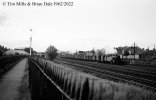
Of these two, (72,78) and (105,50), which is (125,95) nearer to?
(72,78)

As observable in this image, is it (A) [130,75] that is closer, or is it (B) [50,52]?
(A) [130,75]

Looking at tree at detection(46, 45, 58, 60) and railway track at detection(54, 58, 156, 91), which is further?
tree at detection(46, 45, 58, 60)

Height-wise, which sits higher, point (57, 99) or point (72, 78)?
point (72, 78)

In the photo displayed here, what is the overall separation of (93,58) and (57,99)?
48049 mm

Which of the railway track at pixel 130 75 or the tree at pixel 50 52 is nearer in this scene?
the railway track at pixel 130 75

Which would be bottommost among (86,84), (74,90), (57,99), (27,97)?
(27,97)

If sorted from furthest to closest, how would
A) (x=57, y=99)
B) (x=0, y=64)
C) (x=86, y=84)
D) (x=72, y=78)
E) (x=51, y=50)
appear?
(x=51, y=50), (x=0, y=64), (x=57, y=99), (x=72, y=78), (x=86, y=84)

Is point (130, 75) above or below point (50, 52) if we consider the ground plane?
below

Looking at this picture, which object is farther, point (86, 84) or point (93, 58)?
point (93, 58)

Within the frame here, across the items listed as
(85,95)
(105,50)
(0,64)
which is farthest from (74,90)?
(105,50)

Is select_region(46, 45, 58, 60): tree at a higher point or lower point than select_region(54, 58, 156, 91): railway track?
higher

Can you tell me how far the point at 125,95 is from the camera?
Result: 1.91m

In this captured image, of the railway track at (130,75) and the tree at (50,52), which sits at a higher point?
the tree at (50,52)

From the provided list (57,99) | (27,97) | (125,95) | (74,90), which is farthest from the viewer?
(27,97)
